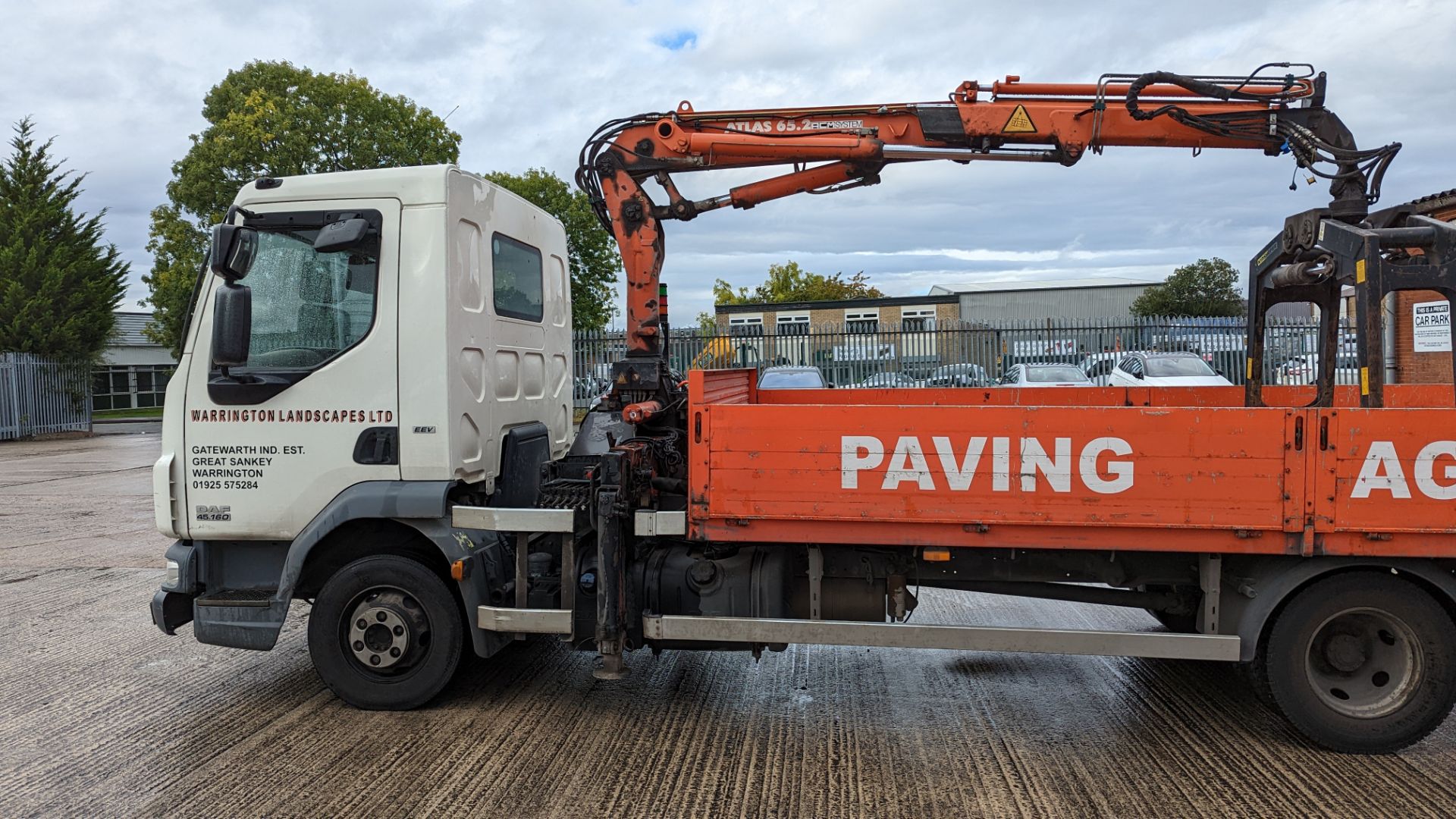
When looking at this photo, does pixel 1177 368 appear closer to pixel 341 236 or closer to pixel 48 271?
pixel 341 236

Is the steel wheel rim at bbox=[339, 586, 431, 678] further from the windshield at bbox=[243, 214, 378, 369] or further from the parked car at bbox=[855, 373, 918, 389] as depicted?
the parked car at bbox=[855, 373, 918, 389]

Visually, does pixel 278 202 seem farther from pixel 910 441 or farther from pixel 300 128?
pixel 300 128

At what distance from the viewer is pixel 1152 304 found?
133 feet

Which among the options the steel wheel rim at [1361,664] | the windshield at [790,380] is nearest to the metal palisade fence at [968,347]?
the windshield at [790,380]

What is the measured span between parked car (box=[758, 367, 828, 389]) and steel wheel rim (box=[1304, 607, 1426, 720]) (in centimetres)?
1304

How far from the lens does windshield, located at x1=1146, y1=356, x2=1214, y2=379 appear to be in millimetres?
16516

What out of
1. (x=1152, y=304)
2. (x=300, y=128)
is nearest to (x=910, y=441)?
(x=300, y=128)

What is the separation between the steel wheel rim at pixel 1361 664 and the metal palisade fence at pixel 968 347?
16062 millimetres

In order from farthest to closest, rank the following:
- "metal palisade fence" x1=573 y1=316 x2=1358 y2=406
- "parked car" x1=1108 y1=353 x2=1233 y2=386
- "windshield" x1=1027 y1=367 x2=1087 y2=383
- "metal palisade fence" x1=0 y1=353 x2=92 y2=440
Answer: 1. "metal palisade fence" x1=0 y1=353 x2=92 y2=440
2. "metal palisade fence" x1=573 y1=316 x2=1358 y2=406
3. "windshield" x1=1027 y1=367 x2=1087 y2=383
4. "parked car" x1=1108 y1=353 x2=1233 y2=386

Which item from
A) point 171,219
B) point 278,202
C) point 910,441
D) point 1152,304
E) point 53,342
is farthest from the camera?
point 1152,304

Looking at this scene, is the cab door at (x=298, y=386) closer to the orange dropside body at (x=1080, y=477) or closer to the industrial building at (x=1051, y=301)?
the orange dropside body at (x=1080, y=477)

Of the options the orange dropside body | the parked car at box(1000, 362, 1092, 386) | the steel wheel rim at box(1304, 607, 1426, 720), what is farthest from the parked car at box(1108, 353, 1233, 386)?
the orange dropside body

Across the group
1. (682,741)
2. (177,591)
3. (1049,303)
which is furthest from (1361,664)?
(1049,303)

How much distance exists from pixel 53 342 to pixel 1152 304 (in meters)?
40.9
